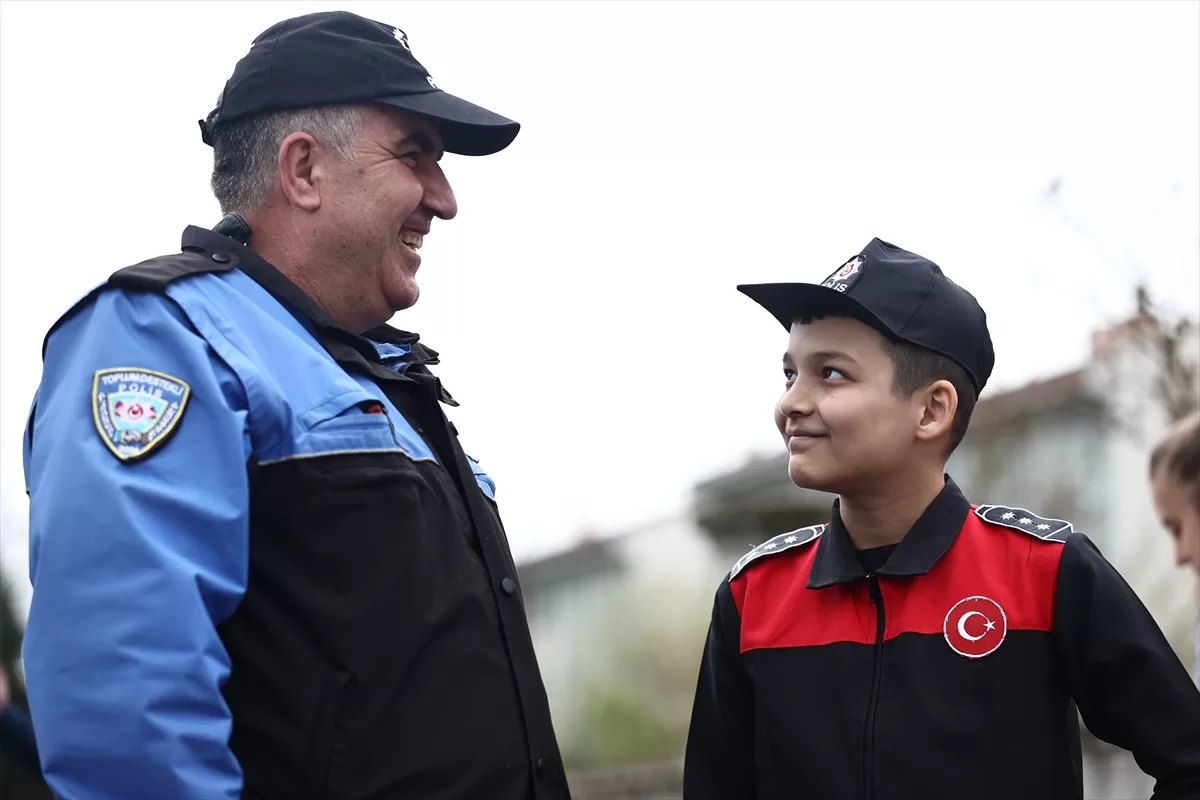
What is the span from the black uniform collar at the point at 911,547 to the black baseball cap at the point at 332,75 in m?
1.07

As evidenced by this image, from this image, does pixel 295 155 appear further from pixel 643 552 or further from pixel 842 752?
pixel 643 552

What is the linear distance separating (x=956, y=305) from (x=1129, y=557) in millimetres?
12050

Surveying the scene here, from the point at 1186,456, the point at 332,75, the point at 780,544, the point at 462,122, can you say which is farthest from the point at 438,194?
the point at 1186,456

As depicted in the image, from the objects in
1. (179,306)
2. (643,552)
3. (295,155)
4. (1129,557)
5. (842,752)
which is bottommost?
(643,552)

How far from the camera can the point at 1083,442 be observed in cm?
1642

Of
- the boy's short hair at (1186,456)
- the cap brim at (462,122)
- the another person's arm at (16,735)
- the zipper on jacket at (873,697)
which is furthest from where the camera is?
the another person's arm at (16,735)

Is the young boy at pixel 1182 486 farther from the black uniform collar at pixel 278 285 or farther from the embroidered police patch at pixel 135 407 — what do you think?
the embroidered police patch at pixel 135 407

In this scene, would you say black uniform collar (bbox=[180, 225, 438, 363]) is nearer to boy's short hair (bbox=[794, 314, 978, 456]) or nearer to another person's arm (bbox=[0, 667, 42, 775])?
boy's short hair (bbox=[794, 314, 978, 456])

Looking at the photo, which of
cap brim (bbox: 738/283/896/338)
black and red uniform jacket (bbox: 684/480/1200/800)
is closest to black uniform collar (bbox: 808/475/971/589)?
black and red uniform jacket (bbox: 684/480/1200/800)

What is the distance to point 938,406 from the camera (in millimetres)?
2703

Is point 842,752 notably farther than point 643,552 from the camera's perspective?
No

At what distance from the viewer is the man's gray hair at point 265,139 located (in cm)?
254

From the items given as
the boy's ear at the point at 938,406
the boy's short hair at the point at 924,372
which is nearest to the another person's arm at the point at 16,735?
the boy's short hair at the point at 924,372

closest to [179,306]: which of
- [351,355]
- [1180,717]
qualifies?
[351,355]
